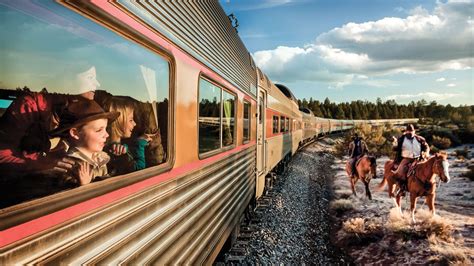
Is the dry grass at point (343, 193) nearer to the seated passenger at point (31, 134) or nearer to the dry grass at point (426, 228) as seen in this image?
the dry grass at point (426, 228)

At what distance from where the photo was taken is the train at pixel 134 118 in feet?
4.37

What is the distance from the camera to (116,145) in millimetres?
2006

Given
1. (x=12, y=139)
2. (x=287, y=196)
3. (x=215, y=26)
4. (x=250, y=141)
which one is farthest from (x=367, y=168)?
(x=12, y=139)

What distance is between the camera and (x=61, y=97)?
1540 millimetres

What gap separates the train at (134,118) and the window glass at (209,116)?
0.01 meters

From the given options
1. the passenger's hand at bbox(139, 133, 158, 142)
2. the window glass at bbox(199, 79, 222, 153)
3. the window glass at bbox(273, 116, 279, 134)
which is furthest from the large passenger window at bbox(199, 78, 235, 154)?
the window glass at bbox(273, 116, 279, 134)

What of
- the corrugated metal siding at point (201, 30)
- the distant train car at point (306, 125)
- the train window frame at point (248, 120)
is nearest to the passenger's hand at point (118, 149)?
the corrugated metal siding at point (201, 30)

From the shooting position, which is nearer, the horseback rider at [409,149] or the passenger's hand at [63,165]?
the passenger's hand at [63,165]

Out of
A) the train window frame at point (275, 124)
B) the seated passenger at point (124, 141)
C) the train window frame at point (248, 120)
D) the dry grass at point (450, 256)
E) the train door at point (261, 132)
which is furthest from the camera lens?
the train window frame at point (275, 124)

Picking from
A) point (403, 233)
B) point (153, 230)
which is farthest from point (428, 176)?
point (153, 230)

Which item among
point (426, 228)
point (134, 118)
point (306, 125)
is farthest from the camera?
point (306, 125)

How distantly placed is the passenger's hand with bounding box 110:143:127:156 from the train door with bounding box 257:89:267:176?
19.0 ft

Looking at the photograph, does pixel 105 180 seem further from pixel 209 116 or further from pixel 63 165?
pixel 209 116

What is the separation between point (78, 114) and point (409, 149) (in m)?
7.55
